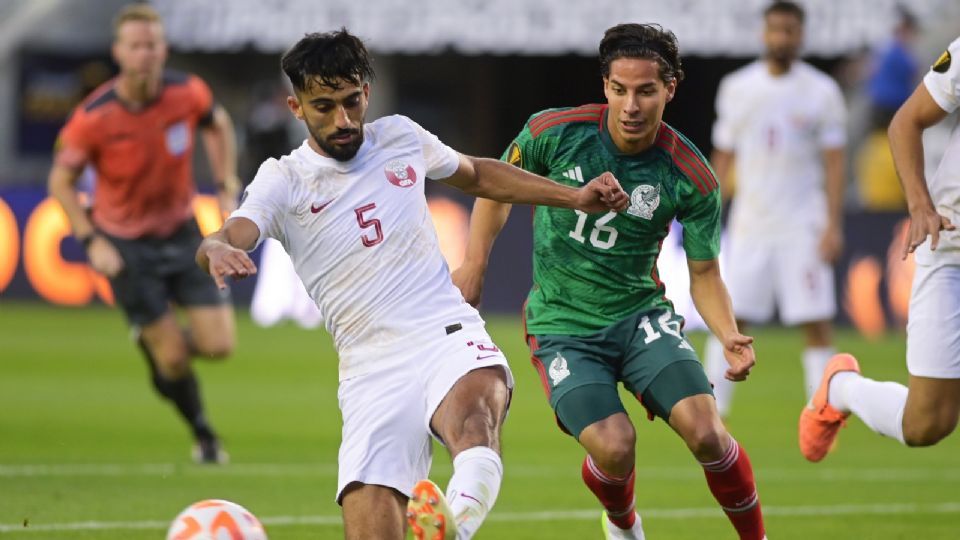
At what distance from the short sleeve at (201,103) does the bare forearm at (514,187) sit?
4.88 m

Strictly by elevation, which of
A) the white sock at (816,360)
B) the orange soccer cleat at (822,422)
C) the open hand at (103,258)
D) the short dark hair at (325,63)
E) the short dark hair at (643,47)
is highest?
the short dark hair at (325,63)

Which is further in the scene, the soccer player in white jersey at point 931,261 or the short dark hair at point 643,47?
the soccer player in white jersey at point 931,261

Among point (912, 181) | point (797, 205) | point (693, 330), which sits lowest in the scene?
point (693, 330)

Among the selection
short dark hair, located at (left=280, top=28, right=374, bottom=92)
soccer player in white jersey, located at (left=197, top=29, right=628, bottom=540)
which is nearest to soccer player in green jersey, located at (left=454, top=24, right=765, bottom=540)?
soccer player in white jersey, located at (left=197, top=29, right=628, bottom=540)

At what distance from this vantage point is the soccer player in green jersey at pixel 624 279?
23.6ft

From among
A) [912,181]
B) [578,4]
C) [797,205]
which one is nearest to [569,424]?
[912,181]

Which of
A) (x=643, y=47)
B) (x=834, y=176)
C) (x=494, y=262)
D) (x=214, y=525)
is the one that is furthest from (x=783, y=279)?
(x=494, y=262)

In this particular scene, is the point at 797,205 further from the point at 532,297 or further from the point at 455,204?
the point at 455,204

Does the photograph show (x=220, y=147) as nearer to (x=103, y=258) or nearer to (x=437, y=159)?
(x=103, y=258)

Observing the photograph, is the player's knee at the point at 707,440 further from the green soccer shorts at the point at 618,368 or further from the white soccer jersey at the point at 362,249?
the white soccer jersey at the point at 362,249

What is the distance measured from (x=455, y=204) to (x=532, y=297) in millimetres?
12880

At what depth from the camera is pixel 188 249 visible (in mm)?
11523

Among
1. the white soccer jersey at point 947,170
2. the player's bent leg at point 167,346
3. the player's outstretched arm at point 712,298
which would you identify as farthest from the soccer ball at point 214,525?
the player's bent leg at point 167,346

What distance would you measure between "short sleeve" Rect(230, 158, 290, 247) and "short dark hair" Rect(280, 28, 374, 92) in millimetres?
344
